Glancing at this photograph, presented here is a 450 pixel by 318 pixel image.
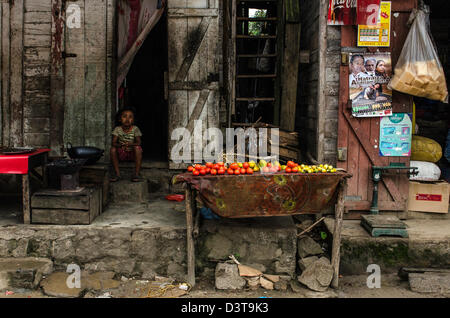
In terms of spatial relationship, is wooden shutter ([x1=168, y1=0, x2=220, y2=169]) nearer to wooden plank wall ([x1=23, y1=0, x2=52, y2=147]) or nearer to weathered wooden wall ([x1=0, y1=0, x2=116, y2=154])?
weathered wooden wall ([x1=0, y1=0, x2=116, y2=154])

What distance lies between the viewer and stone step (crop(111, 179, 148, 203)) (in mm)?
6363

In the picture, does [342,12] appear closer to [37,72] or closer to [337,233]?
[337,233]

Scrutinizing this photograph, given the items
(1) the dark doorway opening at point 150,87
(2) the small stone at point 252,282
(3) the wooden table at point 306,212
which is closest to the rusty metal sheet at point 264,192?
(3) the wooden table at point 306,212

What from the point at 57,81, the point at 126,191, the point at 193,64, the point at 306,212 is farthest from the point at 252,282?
the point at 57,81

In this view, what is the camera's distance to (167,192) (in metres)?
6.99

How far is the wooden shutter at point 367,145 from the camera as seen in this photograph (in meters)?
5.93

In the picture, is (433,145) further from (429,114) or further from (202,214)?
(202,214)

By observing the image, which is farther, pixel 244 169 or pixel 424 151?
pixel 424 151

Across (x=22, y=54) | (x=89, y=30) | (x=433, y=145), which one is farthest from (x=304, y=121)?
(x=22, y=54)

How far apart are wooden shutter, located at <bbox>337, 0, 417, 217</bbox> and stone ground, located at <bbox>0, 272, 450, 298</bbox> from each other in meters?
1.28

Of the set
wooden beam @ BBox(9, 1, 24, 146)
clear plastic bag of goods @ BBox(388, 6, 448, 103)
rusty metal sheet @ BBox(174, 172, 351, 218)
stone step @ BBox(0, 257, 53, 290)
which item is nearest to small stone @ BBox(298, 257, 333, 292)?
rusty metal sheet @ BBox(174, 172, 351, 218)

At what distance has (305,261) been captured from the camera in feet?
17.4

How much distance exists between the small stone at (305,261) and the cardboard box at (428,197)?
185cm

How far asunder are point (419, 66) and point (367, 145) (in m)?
1.22
